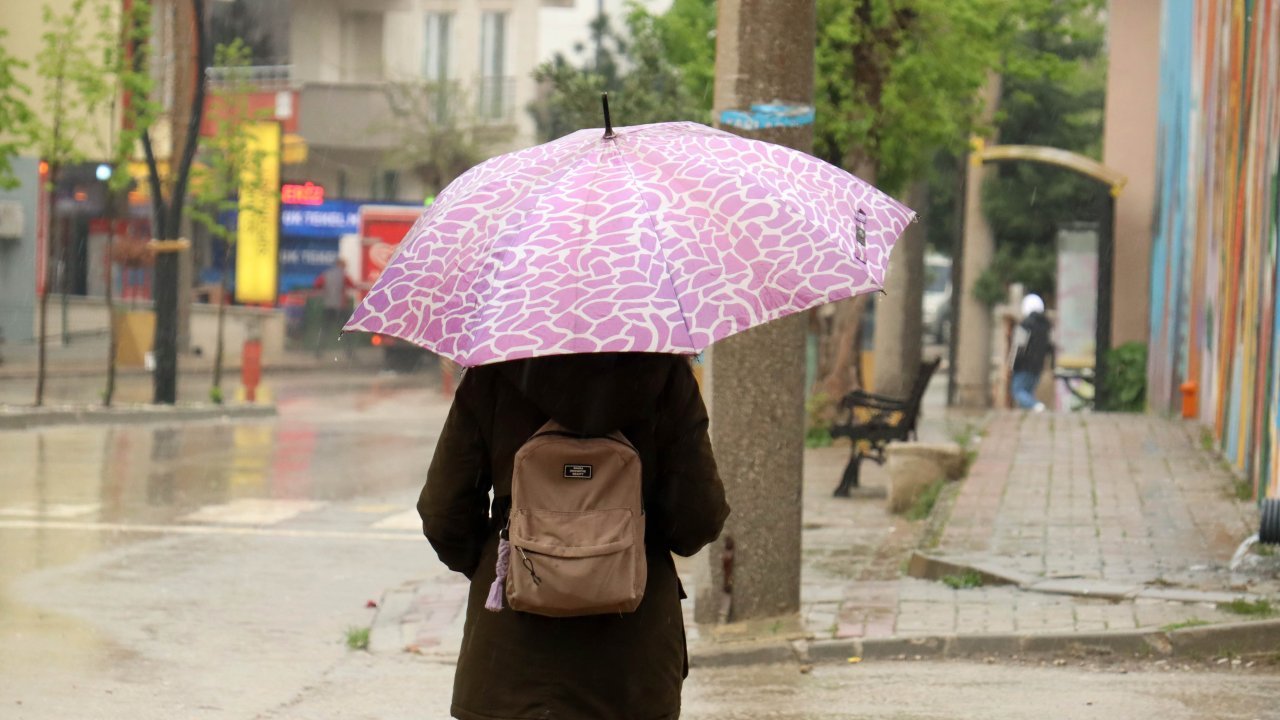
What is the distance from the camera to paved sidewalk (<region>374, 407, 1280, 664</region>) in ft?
25.0

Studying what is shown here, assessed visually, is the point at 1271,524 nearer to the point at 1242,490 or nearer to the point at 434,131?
the point at 1242,490

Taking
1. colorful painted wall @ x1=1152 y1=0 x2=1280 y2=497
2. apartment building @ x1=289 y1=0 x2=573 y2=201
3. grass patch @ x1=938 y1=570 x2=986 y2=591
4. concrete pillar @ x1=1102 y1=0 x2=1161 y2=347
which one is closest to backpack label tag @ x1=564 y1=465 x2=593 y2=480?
grass patch @ x1=938 y1=570 x2=986 y2=591

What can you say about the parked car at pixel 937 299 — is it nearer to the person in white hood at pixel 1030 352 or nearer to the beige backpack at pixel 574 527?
the person in white hood at pixel 1030 352

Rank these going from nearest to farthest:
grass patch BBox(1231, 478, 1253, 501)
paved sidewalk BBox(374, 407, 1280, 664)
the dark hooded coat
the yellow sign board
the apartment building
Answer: the dark hooded coat < paved sidewalk BBox(374, 407, 1280, 664) < grass patch BBox(1231, 478, 1253, 501) < the yellow sign board < the apartment building

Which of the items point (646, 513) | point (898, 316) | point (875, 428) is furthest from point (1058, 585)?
point (898, 316)

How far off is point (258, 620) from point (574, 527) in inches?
230

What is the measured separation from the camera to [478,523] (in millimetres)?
3994

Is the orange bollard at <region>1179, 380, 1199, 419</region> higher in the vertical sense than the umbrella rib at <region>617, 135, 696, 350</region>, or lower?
lower

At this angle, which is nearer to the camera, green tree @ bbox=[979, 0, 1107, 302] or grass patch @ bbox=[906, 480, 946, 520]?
grass patch @ bbox=[906, 480, 946, 520]

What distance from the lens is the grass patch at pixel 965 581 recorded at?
8.86 metres

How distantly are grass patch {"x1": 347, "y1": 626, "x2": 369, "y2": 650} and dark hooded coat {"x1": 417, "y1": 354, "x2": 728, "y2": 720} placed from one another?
4652mm

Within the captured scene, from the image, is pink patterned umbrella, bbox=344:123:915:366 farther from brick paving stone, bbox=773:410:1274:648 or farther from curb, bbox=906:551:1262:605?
curb, bbox=906:551:1262:605

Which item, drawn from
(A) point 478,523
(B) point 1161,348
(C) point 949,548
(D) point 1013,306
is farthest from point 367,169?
(A) point 478,523

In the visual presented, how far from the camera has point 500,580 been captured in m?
3.79
